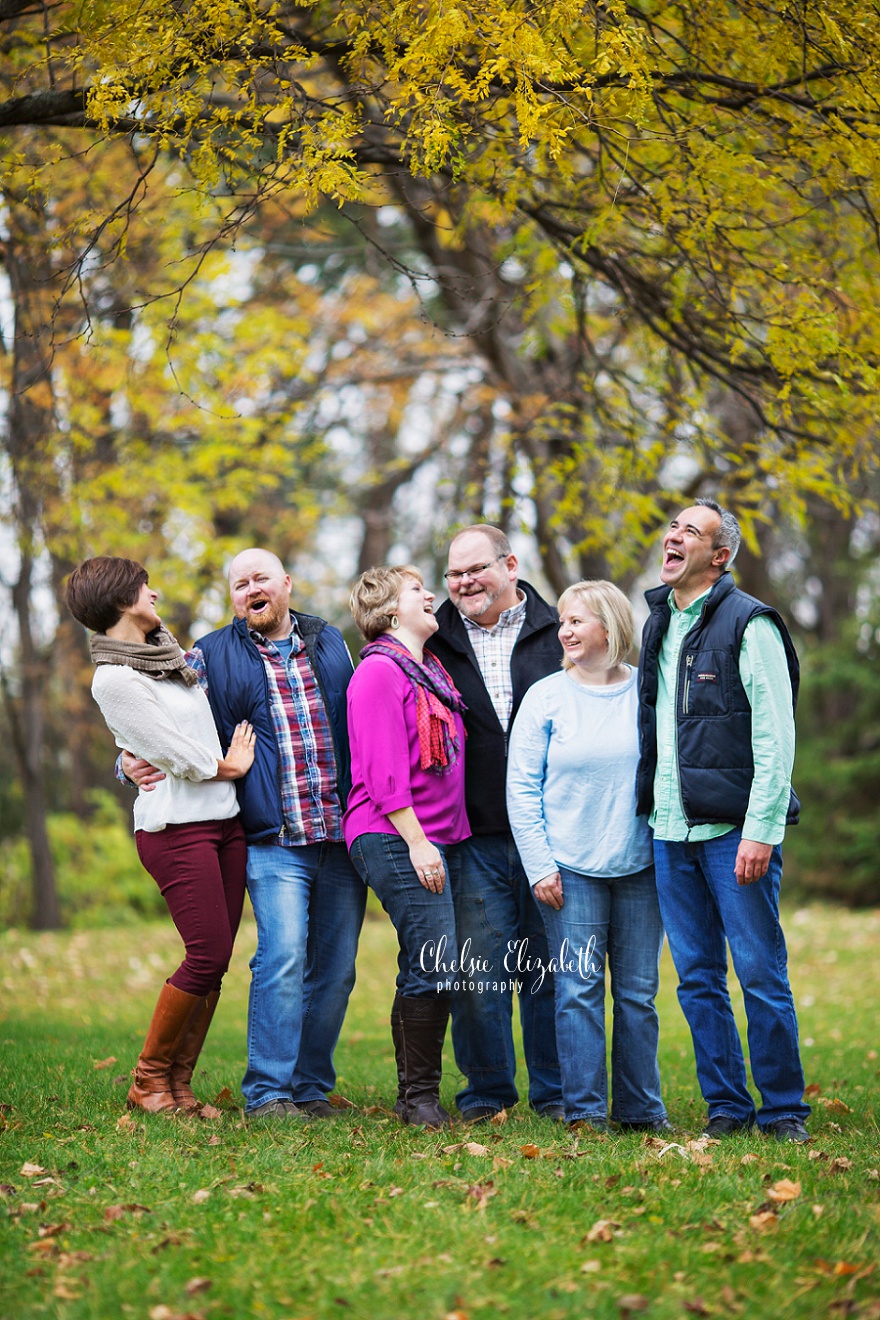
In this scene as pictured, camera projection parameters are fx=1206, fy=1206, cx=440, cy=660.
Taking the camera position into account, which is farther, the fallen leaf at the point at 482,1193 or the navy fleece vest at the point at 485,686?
the navy fleece vest at the point at 485,686

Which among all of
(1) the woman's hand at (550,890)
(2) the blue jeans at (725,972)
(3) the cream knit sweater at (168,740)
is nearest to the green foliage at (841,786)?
(2) the blue jeans at (725,972)

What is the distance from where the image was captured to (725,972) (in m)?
4.62

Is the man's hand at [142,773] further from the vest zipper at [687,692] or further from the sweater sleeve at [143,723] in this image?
the vest zipper at [687,692]

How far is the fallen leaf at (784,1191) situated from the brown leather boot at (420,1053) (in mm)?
1369

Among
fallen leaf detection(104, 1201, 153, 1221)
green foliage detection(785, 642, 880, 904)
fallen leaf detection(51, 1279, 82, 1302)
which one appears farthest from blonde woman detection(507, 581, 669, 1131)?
green foliage detection(785, 642, 880, 904)

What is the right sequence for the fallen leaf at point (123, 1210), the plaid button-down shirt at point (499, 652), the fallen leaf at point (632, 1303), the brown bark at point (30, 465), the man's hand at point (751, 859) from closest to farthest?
the fallen leaf at point (632, 1303), the fallen leaf at point (123, 1210), the man's hand at point (751, 859), the plaid button-down shirt at point (499, 652), the brown bark at point (30, 465)

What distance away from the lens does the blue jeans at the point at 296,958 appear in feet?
15.6

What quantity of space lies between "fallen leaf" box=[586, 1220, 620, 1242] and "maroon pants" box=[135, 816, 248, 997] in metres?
1.86

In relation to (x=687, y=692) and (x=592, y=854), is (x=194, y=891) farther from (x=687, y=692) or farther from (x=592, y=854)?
(x=687, y=692)

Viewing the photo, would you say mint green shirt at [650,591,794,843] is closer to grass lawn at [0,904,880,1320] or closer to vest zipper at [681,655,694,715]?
vest zipper at [681,655,694,715]

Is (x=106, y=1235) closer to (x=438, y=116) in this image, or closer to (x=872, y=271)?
(x=438, y=116)

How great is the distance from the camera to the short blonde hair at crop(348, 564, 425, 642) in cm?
486

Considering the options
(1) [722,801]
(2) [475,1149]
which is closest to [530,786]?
(1) [722,801]

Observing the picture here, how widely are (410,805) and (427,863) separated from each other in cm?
23
